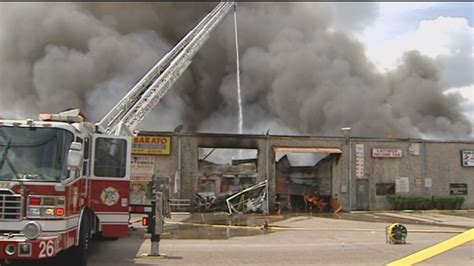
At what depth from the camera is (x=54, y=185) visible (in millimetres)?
6395

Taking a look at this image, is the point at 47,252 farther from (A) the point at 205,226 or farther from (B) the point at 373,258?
(A) the point at 205,226

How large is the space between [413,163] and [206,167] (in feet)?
30.8

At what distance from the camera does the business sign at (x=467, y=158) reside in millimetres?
24562

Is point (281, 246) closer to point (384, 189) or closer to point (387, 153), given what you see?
point (384, 189)

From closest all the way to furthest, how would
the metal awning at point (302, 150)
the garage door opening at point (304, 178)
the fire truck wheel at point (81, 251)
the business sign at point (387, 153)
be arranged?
the fire truck wheel at point (81, 251), the metal awning at point (302, 150), the garage door opening at point (304, 178), the business sign at point (387, 153)

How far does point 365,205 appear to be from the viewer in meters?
23.4

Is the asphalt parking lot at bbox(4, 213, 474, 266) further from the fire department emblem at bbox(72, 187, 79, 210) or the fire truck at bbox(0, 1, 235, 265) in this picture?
the fire department emblem at bbox(72, 187, 79, 210)

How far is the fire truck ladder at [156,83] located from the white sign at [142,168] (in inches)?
115

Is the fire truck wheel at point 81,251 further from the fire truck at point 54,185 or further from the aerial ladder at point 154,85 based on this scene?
the aerial ladder at point 154,85

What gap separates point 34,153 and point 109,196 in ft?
6.50

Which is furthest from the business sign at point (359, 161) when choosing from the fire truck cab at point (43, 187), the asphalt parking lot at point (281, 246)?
the fire truck cab at point (43, 187)

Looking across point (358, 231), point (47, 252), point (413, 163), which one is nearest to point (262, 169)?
point (413, 163)

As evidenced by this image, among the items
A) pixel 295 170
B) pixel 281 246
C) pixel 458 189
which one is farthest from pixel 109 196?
pixel 458 189

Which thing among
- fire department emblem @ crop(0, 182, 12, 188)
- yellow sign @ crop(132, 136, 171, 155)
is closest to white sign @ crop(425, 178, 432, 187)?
yellow sign @ crop(132, 136, 171, 155)
